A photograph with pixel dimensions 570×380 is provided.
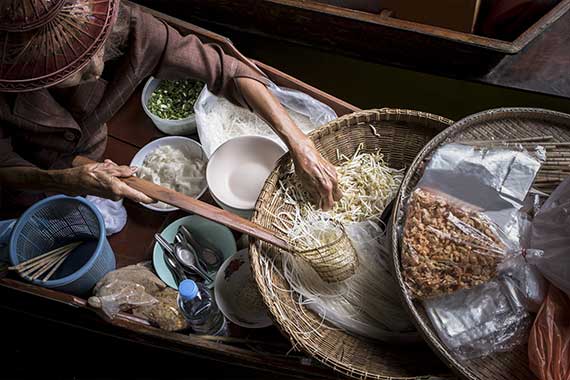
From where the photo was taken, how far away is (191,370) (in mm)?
2730

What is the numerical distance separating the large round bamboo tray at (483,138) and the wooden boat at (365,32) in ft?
1.94

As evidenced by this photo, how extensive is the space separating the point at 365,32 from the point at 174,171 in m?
1.04

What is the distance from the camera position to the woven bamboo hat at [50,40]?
1.35m

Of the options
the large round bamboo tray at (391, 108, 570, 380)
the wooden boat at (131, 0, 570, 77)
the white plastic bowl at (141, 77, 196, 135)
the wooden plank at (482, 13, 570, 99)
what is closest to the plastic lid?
the large round bamboo tray at (391, 108, 570, 380)

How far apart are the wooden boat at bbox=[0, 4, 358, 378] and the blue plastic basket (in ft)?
0.25

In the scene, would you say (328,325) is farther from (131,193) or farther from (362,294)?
(131,193)

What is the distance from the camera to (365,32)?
234 cm

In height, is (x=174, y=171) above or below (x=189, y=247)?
above

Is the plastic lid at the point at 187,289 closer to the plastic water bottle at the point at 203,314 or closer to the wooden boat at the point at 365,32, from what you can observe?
the plastic water bottle at the point at 203,314

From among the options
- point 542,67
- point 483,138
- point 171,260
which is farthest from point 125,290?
point 542,67

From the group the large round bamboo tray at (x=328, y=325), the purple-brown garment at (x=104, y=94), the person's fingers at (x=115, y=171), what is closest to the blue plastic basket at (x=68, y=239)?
the purple-brown garment at (x=104, y=94)

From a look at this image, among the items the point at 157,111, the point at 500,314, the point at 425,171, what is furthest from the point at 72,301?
the point at 500,314

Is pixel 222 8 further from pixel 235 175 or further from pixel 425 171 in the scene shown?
pixel 425 171

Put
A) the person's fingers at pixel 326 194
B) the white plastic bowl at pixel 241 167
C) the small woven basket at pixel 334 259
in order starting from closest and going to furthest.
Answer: the small woven basket at pixel 334 259 < the person's fingers at pixel 326 194 < the white plastic bowl at pixel 241 167
